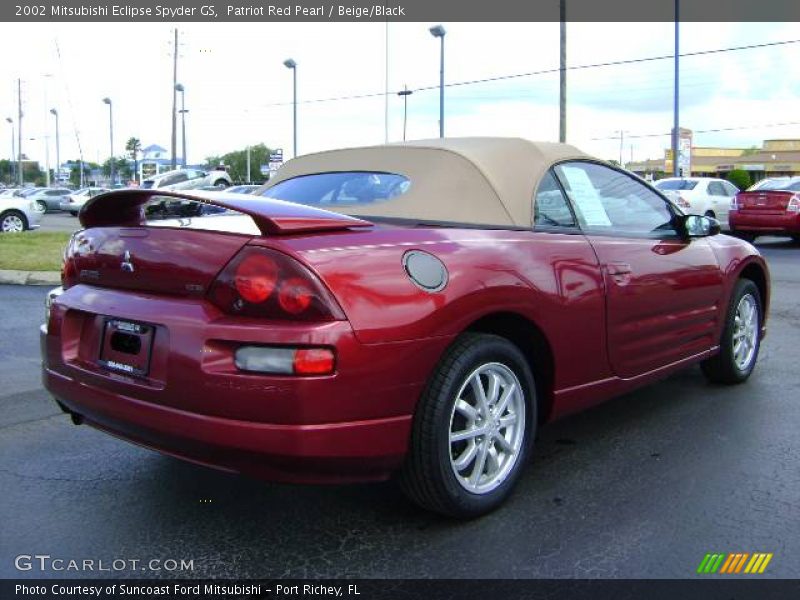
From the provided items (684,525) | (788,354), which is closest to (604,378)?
(684,525)

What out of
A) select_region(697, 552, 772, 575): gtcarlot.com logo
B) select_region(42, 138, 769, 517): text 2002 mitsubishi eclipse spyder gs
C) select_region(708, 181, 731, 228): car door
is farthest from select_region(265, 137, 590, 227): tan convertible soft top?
select_region(708, 181, 731, 228): car door

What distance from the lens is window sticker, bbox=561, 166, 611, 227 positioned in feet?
12.6

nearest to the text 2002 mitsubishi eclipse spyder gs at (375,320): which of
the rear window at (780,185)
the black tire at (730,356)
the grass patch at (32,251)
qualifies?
the black tire at (730,356)

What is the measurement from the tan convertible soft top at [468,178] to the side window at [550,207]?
0.05m

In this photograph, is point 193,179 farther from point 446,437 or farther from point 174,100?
point 446,437

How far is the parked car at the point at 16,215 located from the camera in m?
18.1

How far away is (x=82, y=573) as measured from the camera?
103 inches

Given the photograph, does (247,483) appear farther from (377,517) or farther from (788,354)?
(788,354)

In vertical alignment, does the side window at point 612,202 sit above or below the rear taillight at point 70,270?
above

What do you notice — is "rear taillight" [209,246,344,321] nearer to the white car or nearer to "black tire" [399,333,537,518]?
"black tire" [399,333,537,518]

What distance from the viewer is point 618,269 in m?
3.69

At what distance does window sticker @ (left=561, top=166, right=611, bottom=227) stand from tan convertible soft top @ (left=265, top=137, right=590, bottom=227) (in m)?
0.10

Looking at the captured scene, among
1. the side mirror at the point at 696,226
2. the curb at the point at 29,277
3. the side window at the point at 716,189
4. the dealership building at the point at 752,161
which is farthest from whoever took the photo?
the dealership building at the point at 752,161

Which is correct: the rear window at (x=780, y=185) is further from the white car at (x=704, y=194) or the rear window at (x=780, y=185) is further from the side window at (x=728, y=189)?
the side window at (x=728, y=189)
